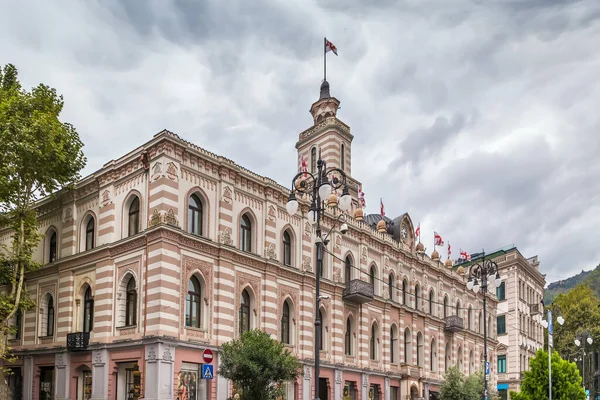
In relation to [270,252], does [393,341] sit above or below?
below

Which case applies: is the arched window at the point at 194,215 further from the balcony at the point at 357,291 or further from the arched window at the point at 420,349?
the arched window at the point at 420,349

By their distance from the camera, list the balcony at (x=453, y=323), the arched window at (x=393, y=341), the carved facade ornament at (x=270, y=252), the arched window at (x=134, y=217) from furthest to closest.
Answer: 1. the balcony at (x=453, y=323)
2. the arched window at (x=393, y=341)
3. the carved facade ornament at (x=270, y=252)
4. the arched window at (x=134, y=217)

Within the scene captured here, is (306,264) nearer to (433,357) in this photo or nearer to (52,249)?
(52,249)

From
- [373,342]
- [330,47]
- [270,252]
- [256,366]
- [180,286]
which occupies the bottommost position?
[256,366]

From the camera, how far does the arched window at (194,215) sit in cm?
3152

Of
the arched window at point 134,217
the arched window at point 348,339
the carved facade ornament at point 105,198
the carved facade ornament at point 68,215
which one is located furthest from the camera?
the arched window at point 348,339

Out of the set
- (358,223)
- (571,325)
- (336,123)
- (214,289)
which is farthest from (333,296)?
(571,325)

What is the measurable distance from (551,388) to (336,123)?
81.5 feet

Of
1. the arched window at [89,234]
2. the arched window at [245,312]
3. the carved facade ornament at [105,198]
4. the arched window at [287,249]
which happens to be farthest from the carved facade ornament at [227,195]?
the arched window at [89,234]

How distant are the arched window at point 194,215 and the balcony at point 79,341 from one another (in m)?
7.25

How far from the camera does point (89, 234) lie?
3494 cm

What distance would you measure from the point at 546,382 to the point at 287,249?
17382 millimetres

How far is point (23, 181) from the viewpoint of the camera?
1320 inches

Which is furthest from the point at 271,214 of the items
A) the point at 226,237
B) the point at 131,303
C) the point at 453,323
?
the point at 453,323
